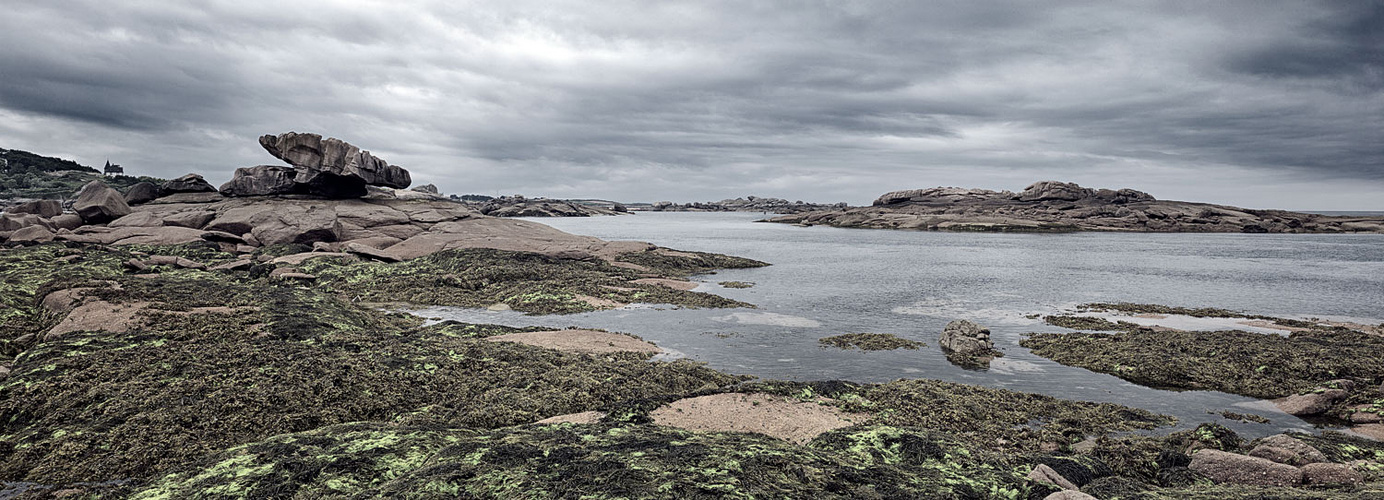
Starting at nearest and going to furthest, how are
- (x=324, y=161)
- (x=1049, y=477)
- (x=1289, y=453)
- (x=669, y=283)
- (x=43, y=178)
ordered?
(x=1049, y=477) → (x=1289, y=453) → (x=669, y=283) → (x=324, y=161) → (x=43, y=178)

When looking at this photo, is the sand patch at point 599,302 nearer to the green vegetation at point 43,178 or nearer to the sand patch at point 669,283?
the sand patch at point 669,283

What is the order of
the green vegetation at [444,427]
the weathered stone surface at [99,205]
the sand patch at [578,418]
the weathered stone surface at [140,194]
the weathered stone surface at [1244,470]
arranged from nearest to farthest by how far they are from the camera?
the green vegetation at [444,427] → the weathered stone surface at [1244,470] → the sand patch at [578,418] → the weathered stone surface at [99,205] → the weathered stone surface at [140,194]

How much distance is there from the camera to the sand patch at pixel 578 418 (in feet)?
37.9

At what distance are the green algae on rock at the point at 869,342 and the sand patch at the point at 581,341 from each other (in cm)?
677

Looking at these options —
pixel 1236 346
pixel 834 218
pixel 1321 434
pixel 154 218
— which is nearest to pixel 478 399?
pixel 1321 434

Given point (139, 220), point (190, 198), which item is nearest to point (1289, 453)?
point (139, 220)

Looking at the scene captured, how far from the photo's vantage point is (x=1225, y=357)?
752 inches

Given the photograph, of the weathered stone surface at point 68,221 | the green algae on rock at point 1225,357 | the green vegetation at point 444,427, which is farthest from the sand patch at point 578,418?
the weathered stone surface at point 68,221

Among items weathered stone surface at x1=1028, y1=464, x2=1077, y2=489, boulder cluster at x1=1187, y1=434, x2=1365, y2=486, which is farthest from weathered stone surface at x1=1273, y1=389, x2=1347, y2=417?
weathered stone surface at x1=1028, y1=464, x2=1077, y2=489

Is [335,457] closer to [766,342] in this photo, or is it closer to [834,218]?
[766,342]

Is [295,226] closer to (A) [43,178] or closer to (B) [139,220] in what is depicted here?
(B) [139,220]

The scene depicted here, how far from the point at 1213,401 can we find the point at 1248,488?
32.9ft

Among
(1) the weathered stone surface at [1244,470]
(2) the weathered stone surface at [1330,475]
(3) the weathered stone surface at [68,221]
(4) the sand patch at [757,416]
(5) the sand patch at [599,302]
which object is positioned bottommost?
(5) the sand patch at [599,302]

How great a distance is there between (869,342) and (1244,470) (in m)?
13.1
